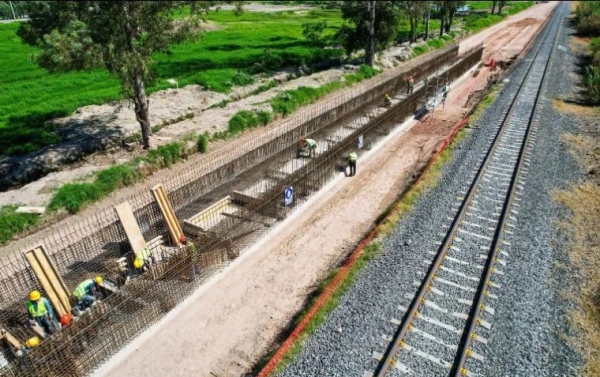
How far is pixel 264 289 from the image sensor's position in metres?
11.2

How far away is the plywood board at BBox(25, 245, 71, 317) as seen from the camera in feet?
32.2

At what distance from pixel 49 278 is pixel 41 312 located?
3.02 ft

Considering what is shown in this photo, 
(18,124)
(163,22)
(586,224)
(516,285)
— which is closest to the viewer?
(516,285)

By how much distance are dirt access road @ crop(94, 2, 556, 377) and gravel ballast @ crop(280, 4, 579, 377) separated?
1.29 meters

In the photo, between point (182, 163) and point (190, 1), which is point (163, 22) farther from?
point (182, 163)

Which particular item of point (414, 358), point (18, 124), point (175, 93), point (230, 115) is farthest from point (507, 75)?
point (18, 124)

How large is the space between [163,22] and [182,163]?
235 inches

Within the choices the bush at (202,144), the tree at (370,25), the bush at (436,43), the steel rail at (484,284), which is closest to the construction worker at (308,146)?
the bush at (202,144)

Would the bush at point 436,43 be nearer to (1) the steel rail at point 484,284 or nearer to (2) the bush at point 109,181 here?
Answer: (1) the steel rail at point 484,284

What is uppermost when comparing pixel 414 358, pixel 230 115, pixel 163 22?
pixel 163 22

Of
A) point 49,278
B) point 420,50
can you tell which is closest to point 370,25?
point 420,50

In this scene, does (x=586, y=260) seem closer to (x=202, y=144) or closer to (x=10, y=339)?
(x=10, y=339)

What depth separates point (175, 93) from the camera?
26.8m

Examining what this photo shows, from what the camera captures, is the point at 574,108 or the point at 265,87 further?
the point at 265,87
